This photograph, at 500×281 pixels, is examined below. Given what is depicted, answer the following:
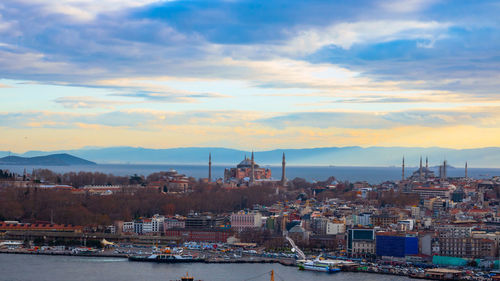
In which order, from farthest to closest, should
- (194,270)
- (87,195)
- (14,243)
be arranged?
(87,195)
(14,243)
(194,270)

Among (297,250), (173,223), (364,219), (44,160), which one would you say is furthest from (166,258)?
(44,160)

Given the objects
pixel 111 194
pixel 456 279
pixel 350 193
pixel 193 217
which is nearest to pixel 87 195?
pixel 111 194

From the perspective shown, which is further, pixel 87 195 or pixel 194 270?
pixel 87 195

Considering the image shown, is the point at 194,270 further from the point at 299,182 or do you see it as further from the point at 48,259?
the point at 299,182

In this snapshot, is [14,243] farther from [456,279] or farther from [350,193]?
[350,193]

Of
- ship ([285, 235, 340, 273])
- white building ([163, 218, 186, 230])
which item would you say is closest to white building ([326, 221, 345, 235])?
white building ([163, 218, 186, 230])

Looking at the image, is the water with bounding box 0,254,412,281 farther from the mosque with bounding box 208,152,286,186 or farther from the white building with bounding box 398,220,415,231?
the mosque with bounding box 208,152,286,186

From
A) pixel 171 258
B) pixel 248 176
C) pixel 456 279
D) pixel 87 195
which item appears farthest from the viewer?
pixel 248 176
